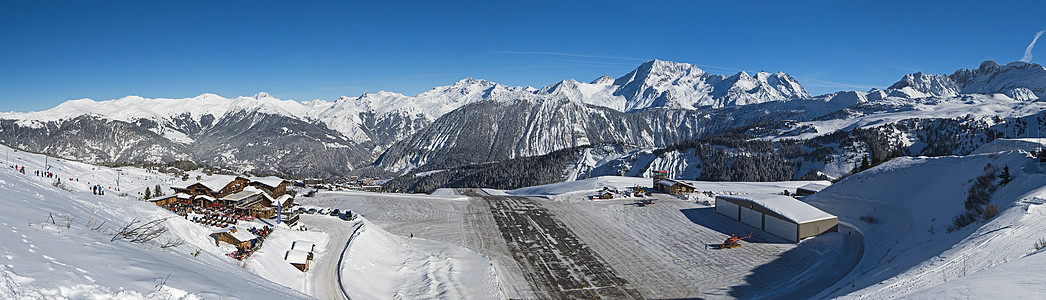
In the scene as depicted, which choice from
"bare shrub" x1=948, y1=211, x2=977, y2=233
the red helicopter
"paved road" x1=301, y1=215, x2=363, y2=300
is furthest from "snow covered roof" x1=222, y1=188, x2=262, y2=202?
"bare shrub" x1=948, y1=211, x2=977, y2=233

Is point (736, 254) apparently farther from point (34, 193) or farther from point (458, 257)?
point (34, 193)

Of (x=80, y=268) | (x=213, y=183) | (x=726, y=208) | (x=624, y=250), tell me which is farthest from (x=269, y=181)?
(x=80, y=268)

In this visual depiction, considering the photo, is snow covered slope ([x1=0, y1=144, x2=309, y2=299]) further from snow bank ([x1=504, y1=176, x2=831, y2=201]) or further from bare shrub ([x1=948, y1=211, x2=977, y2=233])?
snow bank ([x1=504, y1=176, x2=831, y2=201])

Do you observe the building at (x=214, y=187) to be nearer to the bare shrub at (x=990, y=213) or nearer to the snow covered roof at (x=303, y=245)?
the snow covered roof at (x=303, y=245)

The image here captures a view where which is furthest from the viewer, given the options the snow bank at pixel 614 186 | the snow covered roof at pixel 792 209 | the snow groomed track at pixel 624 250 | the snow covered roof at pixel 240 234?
the snow bank at pixel 614 186

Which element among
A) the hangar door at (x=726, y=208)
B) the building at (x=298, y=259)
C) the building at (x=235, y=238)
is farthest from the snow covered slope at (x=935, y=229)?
the building at (x=235, y=238)

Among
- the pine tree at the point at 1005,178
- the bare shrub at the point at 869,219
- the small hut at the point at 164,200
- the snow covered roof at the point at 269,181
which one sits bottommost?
the small hut at the point at 164,200

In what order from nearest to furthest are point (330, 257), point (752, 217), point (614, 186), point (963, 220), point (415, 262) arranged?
point (963, 220), point (330, 257), point (415, 262), point (752, 217), point (614, 186)

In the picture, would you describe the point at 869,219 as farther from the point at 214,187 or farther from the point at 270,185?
the point at 214,187
